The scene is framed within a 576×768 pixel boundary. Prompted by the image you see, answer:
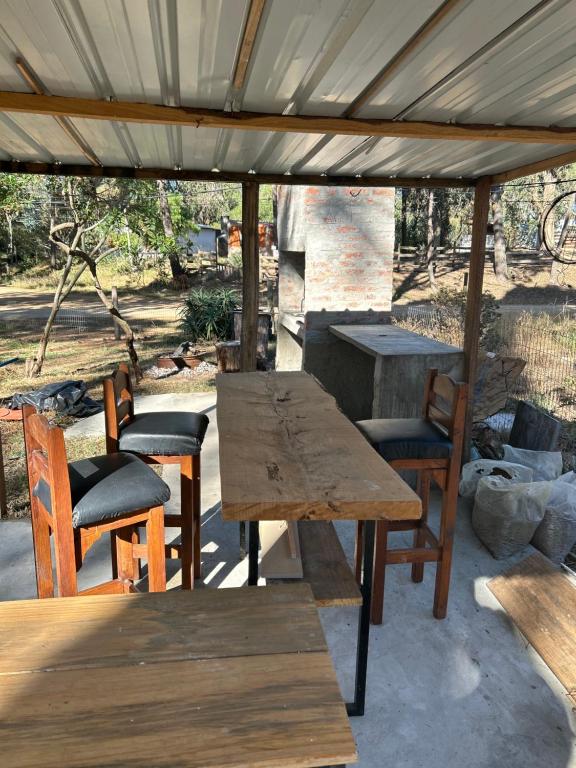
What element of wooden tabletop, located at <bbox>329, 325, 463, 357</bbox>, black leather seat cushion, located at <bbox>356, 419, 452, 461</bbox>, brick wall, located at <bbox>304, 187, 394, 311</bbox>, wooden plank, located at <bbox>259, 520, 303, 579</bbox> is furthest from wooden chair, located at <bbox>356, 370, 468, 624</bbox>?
brick wall, located at <bbox>304, 187, 394, 311</bbox>

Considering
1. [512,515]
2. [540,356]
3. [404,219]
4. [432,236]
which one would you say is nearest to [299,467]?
[512,515]

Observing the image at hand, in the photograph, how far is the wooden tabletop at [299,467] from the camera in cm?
188

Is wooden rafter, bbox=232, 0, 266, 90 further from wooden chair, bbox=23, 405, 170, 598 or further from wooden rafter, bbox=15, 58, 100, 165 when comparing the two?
wooden chair, bbox=23, 405, 170, 598

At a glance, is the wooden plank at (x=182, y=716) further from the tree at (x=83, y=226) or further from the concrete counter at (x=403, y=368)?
the tree at (x=83, y=226)

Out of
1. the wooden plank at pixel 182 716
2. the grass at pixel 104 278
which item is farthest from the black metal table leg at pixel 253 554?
the grass at pixel 104 278

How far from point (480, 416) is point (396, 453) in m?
3.65

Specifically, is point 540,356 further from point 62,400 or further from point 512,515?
point 62,400

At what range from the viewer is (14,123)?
10.1 ft

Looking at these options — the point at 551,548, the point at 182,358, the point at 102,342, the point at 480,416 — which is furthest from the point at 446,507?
the point at 102,342

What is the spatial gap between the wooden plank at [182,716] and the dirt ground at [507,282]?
2002 centimetres

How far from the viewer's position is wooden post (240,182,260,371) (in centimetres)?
437

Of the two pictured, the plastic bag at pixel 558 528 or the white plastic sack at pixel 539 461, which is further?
the white plastic sack at pixel 539 461

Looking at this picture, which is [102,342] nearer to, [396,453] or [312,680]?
[396,453]

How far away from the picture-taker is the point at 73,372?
33.1 ft
